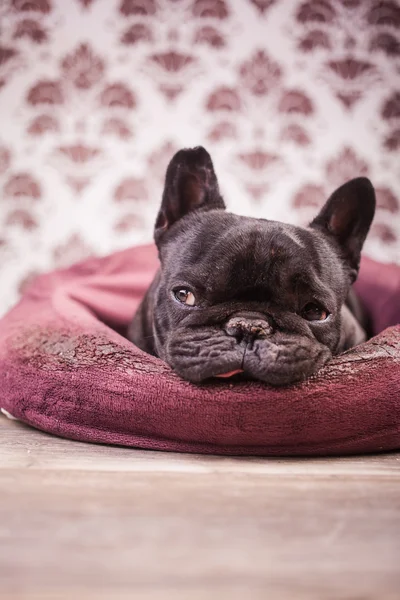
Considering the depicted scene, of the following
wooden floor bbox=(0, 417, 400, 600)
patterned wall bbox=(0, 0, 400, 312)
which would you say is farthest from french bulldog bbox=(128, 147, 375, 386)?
patterned wall bbox=(0, 0, 400, 312)

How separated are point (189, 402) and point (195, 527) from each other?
0.47 metres

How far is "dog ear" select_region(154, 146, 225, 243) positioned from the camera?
6.51ft

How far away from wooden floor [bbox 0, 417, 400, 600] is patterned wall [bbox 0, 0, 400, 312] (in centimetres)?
277

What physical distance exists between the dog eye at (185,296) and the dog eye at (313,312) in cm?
38

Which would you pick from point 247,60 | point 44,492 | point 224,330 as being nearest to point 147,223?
point 247,60

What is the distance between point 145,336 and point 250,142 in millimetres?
2365

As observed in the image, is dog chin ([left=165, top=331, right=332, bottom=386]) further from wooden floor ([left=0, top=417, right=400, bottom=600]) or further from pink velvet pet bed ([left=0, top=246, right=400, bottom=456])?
wooden floor ([left=0, top=417, right=400, bottom=600])

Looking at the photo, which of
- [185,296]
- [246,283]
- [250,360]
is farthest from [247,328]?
[185,296]

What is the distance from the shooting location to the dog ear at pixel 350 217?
2.02 meters

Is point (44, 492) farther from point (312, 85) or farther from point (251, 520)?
point (312, 85)

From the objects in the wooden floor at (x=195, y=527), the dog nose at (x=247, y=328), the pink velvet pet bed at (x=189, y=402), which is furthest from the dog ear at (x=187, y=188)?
the wooden floor at (x=195, y=527)

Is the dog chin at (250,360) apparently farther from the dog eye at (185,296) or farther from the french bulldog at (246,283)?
the dog eye at (185,296)

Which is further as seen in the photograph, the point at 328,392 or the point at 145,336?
the point at 145,336

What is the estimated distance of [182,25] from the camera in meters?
3.87
